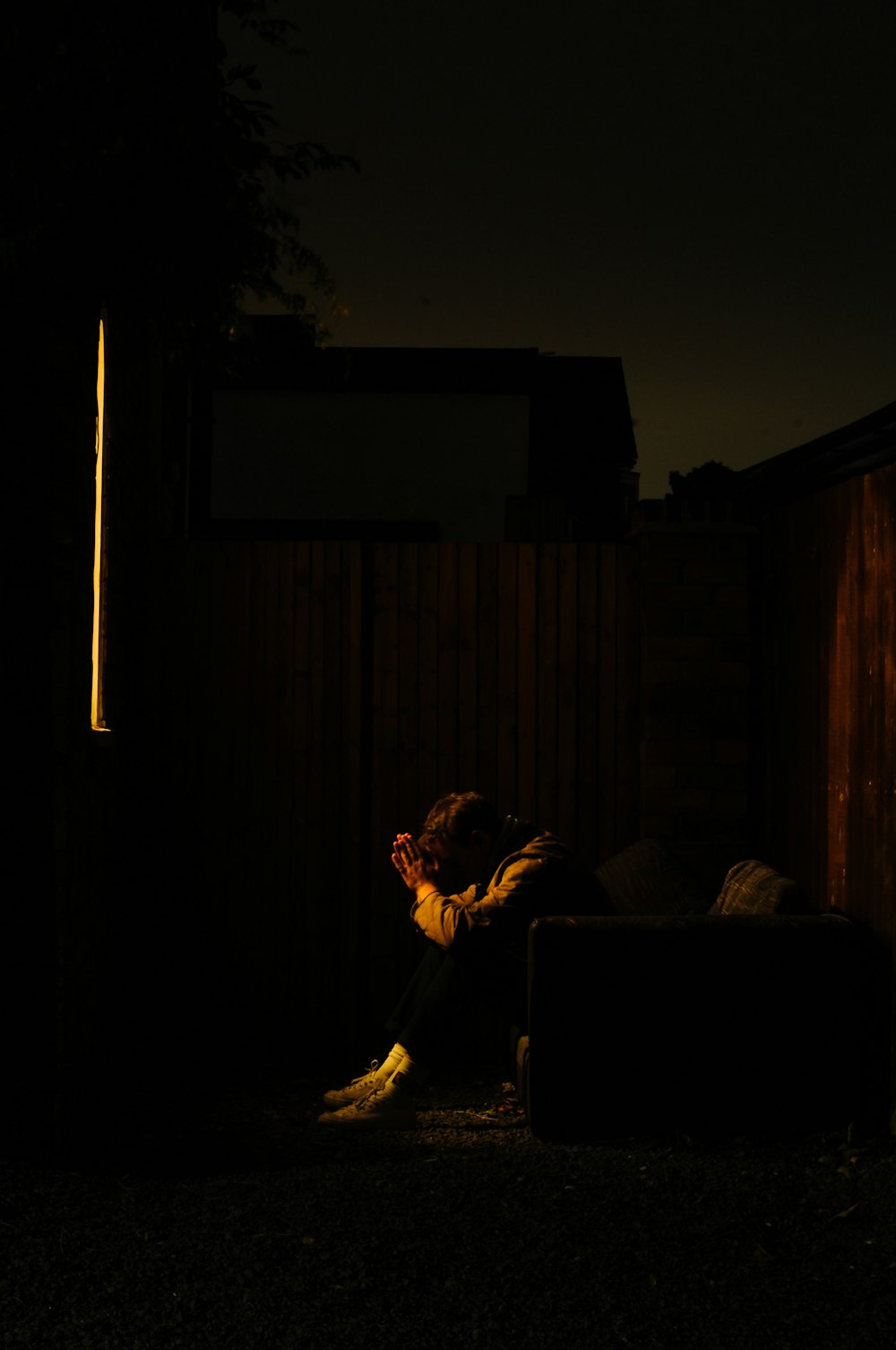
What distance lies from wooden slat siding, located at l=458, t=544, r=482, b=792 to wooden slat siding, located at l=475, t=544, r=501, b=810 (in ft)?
0.04

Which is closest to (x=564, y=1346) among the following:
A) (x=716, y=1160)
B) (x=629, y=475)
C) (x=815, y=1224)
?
(x=815, y=1224)

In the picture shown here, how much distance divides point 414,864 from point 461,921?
0.40m

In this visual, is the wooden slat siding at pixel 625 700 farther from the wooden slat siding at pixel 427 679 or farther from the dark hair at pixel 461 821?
the dark hair at pixel 461 821

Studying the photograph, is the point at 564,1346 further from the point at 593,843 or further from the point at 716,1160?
the point at 593,843

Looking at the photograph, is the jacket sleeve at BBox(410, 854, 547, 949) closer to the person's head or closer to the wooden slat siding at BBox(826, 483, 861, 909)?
the person's head

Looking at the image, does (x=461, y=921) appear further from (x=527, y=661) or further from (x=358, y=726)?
(x=527, y=661)

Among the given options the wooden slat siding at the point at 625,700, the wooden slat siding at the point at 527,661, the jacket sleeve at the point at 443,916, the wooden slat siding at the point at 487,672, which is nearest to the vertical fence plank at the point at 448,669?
the wooden slat siding at the point at 487,672

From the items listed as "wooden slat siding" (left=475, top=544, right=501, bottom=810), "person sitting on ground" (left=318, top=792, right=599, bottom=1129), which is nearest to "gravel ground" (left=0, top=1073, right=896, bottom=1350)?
"person sitting on ground" (left=318, top=792, right=599, bottom=1129)

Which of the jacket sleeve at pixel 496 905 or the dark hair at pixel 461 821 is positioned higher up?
the dark hair at pixel 461 821

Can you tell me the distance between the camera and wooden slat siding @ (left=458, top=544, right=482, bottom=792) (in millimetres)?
6078

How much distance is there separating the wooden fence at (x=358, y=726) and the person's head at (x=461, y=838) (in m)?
0.83

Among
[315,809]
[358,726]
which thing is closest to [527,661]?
[358,726]

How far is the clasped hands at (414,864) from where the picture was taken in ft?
16.7

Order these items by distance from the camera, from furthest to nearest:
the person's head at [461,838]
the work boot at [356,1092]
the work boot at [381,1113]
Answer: the person's head at [461,838] < the work boot at [356,1092] < the work boot at [381,1113]
